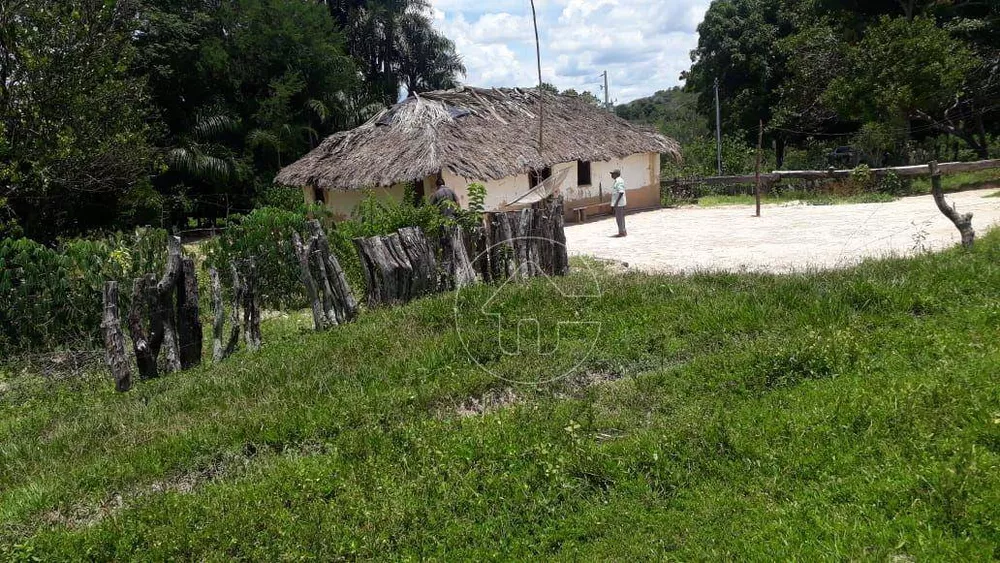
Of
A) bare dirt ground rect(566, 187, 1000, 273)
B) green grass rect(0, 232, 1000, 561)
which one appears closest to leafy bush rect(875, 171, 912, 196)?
bare dirt ground rect(566, 187, 1000, 273)

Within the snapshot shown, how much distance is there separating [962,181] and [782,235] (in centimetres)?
876

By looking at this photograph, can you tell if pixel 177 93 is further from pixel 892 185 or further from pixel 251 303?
pixel 892 185

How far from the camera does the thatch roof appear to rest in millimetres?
14398

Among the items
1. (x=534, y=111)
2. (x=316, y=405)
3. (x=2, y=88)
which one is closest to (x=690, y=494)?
(x=316, y=405)

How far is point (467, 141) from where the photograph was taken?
15297 millimetres

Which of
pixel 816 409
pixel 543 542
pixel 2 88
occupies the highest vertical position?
pixel 2 88

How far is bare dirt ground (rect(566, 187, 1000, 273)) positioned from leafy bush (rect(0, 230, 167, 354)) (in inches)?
246

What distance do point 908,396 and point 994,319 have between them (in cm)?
164

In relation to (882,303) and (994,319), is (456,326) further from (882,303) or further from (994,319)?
(994,319)

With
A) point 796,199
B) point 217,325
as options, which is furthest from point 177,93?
point 796,199

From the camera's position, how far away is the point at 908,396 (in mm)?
3570

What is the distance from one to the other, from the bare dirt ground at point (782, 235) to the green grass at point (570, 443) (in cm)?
285

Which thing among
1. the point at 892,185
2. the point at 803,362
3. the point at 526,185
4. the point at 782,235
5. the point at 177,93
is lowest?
the point at 803,362

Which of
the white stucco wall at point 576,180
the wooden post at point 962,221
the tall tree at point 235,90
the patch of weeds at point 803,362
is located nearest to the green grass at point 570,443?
the patch of weeds at point 803,362
